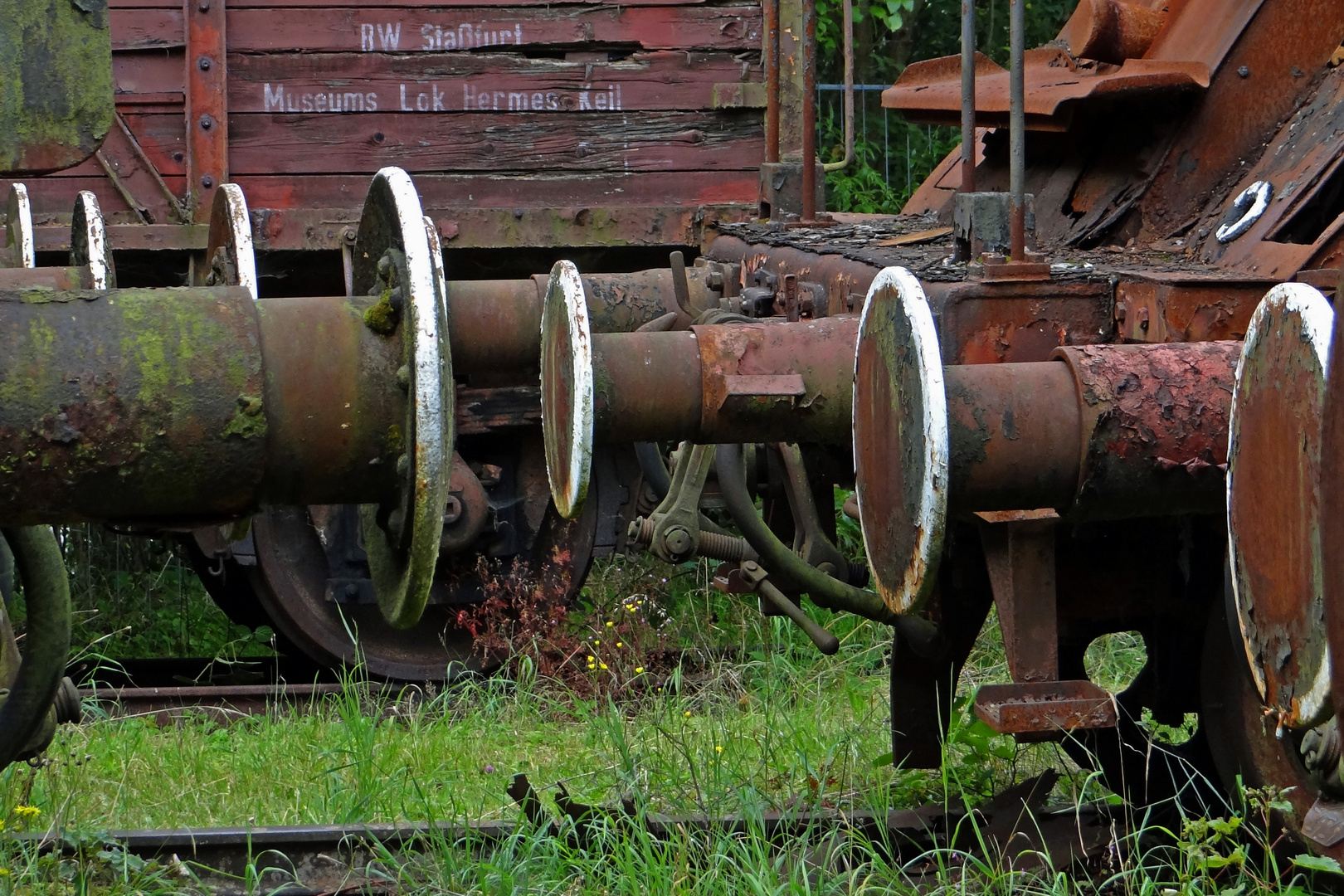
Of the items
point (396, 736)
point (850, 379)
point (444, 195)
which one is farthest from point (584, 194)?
point (850, 379)

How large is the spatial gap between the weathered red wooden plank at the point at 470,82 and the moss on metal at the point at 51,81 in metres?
3.73

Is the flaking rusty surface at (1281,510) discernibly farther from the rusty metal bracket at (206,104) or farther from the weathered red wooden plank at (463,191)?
the rusty metal bracket at (206,104)

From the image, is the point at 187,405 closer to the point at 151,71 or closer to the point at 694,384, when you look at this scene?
the point at 694,384

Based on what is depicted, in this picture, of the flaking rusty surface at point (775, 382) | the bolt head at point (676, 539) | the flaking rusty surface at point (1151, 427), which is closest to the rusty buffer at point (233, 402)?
the flaking rusty surface at point (775, 382)

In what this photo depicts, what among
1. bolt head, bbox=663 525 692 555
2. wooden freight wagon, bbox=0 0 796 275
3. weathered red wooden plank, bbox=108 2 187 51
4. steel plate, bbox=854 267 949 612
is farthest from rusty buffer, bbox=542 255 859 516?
weathered red wooden plank, bbox=108 2 187 51

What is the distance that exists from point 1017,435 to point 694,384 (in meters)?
0.44

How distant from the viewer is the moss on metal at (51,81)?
4.98ft

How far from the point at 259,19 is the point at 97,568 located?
2.73 meters

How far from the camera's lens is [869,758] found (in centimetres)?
365

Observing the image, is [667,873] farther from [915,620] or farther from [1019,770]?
[1019,770]

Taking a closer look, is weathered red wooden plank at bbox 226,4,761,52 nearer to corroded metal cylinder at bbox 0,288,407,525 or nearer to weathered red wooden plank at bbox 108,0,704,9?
weathered red wooden plank at bbox 108,0,704,9

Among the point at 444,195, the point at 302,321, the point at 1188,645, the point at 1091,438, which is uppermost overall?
the point at 444,195

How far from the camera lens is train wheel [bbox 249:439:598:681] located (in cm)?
538

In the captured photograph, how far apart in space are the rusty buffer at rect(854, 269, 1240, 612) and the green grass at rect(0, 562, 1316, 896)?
2.51ft
